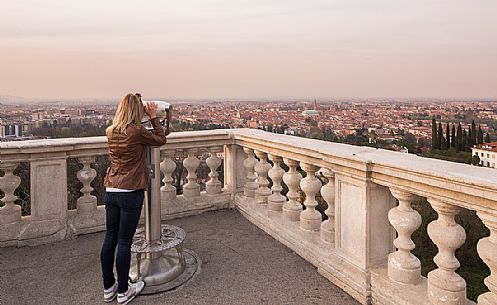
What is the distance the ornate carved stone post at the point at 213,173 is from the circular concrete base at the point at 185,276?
5.18ft

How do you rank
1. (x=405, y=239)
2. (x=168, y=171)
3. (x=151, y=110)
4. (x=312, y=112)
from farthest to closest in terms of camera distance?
(x=312, y=112)
(x=168, y=171)
(x=151, y=110)
(x=405, y=239)

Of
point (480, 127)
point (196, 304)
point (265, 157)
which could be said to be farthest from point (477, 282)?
point (480, 127)

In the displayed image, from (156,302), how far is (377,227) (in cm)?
194

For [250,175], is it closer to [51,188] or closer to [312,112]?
[51,188]

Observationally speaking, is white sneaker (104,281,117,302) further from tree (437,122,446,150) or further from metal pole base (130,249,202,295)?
tree (437,122,446,150)

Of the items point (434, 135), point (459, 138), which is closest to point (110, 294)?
point (434, 135)

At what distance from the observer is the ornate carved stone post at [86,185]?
4816mm

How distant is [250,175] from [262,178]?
1.30 ft

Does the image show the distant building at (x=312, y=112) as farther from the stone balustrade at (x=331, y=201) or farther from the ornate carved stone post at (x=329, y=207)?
the ornate carved stone post at (x=329, y=207)

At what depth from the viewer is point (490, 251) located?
2.33 m

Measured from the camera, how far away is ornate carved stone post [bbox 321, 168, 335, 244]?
12.3 ft

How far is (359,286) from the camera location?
325 cm

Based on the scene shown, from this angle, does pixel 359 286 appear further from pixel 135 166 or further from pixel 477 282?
pixel 477 282

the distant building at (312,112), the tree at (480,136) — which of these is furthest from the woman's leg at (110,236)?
the tree at (480,136)
